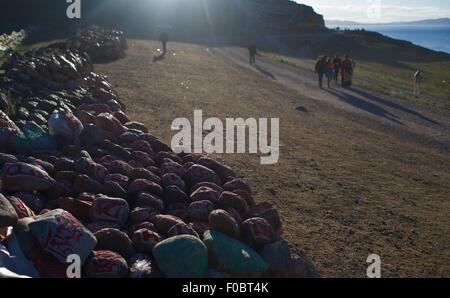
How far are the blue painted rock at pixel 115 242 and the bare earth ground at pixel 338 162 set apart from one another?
2.56 meters

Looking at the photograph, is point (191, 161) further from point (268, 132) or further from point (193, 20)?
point (193, 20)

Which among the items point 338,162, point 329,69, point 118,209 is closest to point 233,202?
point 118,209

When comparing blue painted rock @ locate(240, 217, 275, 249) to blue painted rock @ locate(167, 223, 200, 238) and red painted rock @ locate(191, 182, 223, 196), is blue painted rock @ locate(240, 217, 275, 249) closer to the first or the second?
blue painted rock @ locate(167, 223, 200, 238)

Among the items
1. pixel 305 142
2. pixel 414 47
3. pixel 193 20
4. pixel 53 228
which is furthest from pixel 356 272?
pixel 414 47

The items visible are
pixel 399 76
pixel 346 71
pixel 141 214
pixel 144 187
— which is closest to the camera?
pixel 141 214

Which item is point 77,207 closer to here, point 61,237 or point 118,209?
point 118,209

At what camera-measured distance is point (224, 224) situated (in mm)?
5688

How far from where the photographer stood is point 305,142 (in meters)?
13.4

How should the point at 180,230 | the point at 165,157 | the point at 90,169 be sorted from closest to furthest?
the point at 180,230
the point at 90,169
the point at 165,157

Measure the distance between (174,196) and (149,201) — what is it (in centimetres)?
46

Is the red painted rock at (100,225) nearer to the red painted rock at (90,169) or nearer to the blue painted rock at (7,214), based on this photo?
the blue painted rock at (7,214)

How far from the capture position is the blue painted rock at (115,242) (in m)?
5.14

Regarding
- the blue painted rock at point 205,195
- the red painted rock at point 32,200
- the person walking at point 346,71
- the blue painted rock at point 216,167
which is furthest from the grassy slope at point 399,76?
the red painted rock at point 32,200

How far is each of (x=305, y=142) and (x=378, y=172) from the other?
8.10ft
